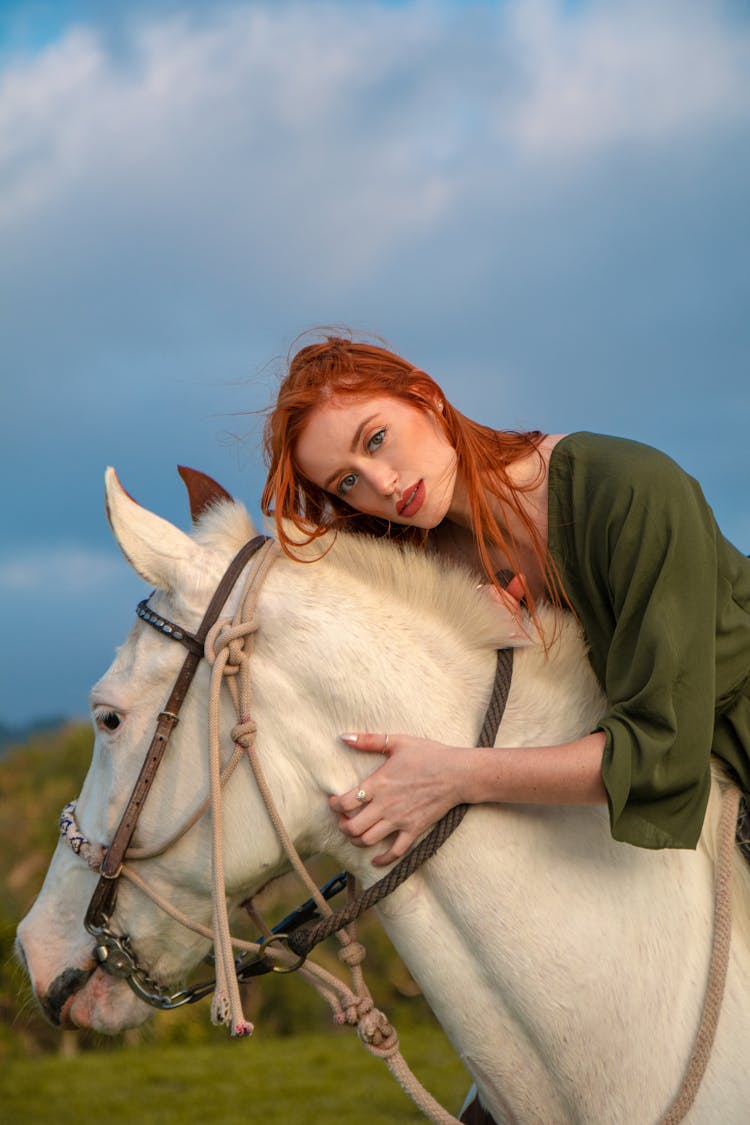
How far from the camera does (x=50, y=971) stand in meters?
2.53

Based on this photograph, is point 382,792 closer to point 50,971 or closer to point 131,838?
point 131,838

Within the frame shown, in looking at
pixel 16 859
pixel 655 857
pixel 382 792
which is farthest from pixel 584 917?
pixel 16 859

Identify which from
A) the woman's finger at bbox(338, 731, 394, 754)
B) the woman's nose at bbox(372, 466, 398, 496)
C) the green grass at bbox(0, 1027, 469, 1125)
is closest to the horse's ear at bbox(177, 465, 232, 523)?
the woman's nose at bbox(372, 466, 398, 496)

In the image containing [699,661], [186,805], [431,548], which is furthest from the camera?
[431,548]

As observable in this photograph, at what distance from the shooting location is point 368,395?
97.3 inches

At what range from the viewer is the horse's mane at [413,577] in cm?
240

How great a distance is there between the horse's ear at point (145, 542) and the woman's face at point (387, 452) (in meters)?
0.39

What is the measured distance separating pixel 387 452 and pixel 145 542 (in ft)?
2.03

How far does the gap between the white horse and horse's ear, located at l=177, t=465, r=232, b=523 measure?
0.22 m

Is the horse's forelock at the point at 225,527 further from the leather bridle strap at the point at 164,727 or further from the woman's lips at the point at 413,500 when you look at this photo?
the woman's lips at the point at 413,500

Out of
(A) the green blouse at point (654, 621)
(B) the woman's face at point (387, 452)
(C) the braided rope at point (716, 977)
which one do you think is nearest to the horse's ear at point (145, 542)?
(B) the woman's face at point (387, 452)

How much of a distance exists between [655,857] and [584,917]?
0.21 m

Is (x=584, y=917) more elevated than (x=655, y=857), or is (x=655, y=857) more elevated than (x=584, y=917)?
(x=655, y=857)

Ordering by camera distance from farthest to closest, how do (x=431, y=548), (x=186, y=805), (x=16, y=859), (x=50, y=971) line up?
1. (x=16, y=859)
2. (x=431, y=548)
3. (x=50, y=971)
4. (x=186, y=805)
